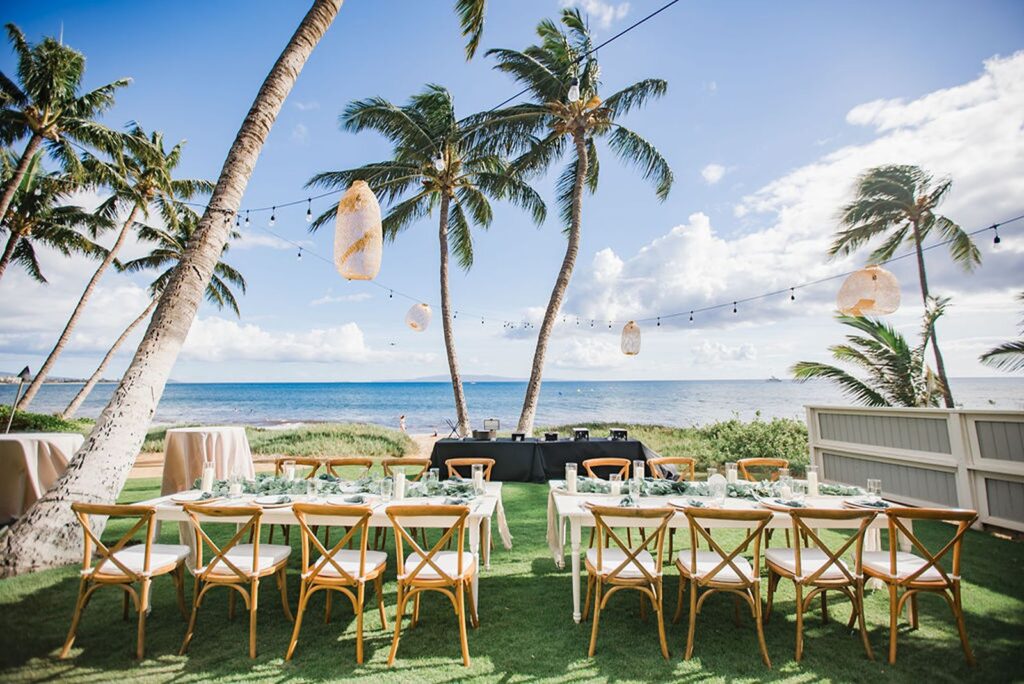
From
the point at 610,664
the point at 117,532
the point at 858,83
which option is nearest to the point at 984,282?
the point at 858,83

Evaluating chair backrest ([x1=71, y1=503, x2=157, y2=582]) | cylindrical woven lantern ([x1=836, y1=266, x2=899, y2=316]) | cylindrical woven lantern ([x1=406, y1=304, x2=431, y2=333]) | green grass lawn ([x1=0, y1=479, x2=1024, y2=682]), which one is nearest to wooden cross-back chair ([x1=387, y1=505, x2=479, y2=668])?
green grass lawn ([x1=0, y1=479, x2=1024, y2=682])

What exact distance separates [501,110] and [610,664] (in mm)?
8799

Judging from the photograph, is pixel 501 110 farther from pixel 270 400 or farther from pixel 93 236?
pixel 270 400

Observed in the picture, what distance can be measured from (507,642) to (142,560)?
2182 millimetres

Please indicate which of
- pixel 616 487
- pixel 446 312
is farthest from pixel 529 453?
pixel 446 312

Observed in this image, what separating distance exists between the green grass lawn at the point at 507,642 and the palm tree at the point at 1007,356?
4141mm

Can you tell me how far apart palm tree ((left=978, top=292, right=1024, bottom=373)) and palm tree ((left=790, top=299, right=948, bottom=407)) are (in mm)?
734

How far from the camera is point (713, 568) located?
2.51 metres

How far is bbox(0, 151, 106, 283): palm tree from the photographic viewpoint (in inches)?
433

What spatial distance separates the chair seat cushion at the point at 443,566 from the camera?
96.1 inches

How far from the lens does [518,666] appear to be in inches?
88.9

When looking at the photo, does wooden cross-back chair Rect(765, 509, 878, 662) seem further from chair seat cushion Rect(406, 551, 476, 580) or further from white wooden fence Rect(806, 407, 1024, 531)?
white wooden fence Rect(806, 407, 1024, 531)

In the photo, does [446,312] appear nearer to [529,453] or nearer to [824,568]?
[529,453]

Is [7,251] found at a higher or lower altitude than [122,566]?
higher
